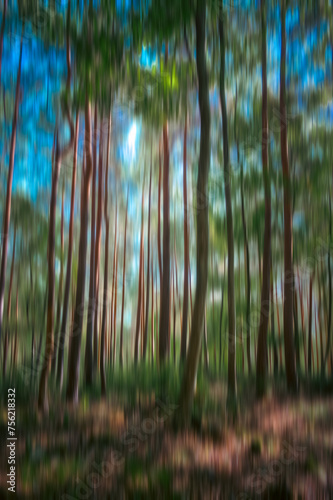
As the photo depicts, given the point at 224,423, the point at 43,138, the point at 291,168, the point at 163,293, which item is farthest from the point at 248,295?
the point at 43,138

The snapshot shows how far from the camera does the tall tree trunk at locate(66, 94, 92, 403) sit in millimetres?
2072

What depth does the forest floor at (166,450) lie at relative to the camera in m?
1.60

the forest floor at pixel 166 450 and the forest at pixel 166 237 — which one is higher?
the forest at pixel 166 237

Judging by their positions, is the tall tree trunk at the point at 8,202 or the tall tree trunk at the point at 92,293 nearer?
the tall tree trunk at the point at 8,202

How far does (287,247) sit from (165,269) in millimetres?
879

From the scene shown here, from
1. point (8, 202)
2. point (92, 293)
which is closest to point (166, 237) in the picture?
point (92, 293)

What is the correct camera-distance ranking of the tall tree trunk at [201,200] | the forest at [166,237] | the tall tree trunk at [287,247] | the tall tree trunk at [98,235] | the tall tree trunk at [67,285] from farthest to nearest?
the tall tree trunk at [287,247] < the tall tree trunk at [98,235] < the tall tree trunk at [201,200] < the tall tree trunk at [67,285] < the forest at [166,237]

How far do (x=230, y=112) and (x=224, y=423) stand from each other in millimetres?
1903

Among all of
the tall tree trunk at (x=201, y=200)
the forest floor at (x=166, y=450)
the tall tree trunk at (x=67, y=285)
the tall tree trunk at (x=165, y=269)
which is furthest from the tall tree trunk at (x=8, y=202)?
the tall tree trunk at (x=201, y=200)

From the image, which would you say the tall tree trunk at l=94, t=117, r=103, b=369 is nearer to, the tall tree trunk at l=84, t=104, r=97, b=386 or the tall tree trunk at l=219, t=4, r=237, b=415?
the tall tree trunk at l=84, t=104, r=97, b=386

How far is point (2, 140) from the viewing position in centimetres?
210

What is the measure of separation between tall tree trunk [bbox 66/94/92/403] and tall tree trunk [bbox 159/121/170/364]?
0.48 metres

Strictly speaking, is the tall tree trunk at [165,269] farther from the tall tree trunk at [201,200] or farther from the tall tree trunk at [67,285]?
the tall tree trunk at [67,285]

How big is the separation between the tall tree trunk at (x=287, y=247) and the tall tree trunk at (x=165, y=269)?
782 mm
